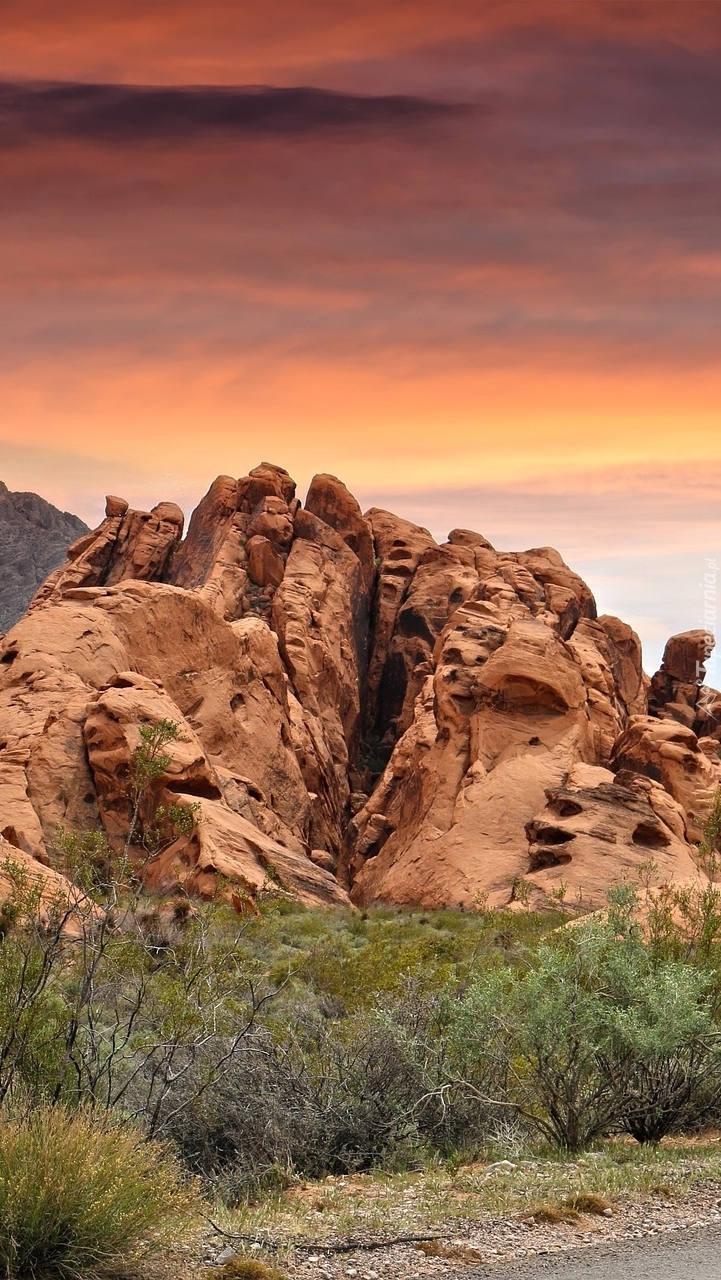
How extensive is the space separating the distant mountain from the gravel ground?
134993 millimetres

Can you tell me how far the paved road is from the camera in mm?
7652

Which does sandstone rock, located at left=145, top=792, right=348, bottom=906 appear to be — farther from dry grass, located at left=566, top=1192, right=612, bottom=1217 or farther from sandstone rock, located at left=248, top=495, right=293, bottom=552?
sandstone rock, located at left=248, top=495, right=293, bottom=552

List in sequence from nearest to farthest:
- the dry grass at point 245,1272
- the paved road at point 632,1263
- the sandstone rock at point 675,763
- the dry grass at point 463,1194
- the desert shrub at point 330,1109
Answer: the dry grass at point 245,1272, the paved road at point 632,1263, the dry grass at point 463,1194, the desert shrub at point 330,1109, the sandstone rock at point 675,763

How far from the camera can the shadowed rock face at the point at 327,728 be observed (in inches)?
1261

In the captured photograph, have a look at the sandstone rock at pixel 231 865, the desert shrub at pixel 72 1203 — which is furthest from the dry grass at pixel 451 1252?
the sandstone rock at pixel 231 865

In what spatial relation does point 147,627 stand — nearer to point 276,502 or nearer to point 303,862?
point 303,862

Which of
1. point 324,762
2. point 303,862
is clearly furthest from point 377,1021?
point 324,762

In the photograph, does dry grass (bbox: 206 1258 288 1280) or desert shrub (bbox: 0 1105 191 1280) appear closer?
desert shrub (bbox: 0 1105 191 1280)

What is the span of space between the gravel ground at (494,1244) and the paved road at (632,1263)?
8cm

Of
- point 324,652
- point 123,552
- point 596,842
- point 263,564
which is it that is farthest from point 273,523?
point 596,842

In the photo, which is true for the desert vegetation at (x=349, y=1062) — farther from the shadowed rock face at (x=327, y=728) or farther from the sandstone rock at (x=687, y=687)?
the sandstone rock at (x=687, y=687)

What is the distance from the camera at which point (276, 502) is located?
6256 centimetres

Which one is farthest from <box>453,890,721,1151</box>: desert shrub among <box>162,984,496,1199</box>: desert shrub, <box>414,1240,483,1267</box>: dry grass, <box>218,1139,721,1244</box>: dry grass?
<box>414,1240,483,1267</box>: dry grass

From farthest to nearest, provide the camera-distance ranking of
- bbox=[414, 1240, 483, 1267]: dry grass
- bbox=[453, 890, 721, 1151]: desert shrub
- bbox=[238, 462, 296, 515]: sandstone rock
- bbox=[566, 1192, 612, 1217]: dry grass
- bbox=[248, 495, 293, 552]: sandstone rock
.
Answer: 1. bbox=[238, 462, 296, 515]: sandstone rock
2. bbox=[248, 495, 293, 552]: sandstone rock
3. bbox=[453, 890, 721, 1151]: desert shrub
4. bbox=[566, 1192, 612, 1217]: dry grass
5. bbox=[414, 1240, 483, 1267]: dry grass
